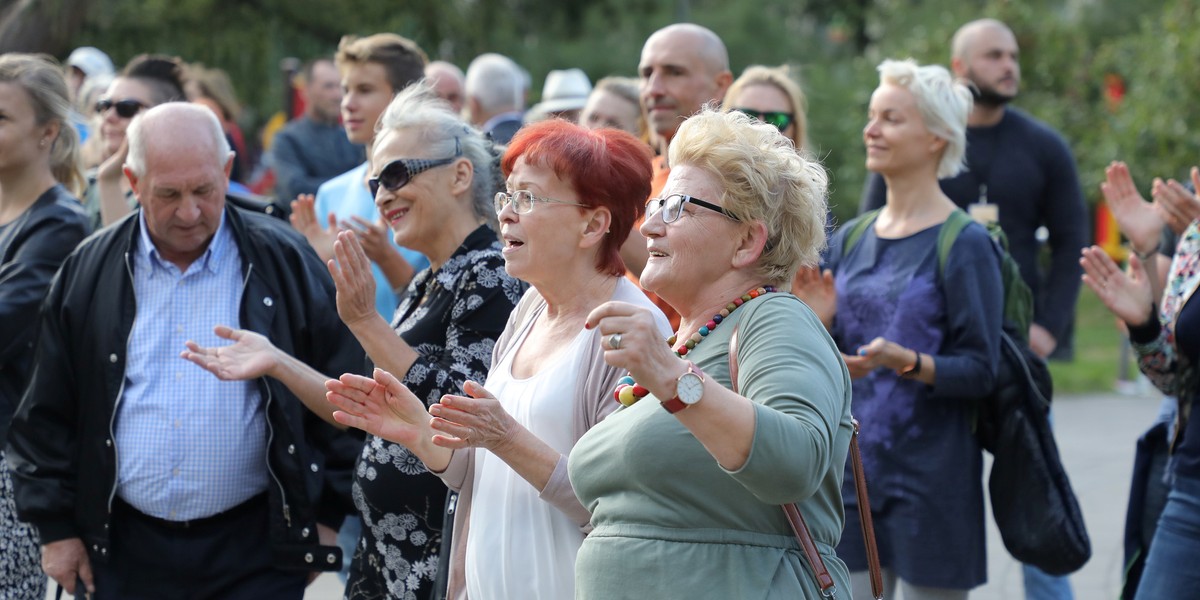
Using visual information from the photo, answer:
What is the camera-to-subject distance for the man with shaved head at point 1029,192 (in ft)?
19.9

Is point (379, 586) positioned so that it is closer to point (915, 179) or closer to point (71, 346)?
point (71, 346)

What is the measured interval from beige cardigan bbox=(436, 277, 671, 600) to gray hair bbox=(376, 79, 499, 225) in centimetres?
61

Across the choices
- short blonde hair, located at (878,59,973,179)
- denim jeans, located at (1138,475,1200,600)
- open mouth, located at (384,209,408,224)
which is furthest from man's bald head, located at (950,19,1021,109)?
open mouth, located at (384,209,408,224)

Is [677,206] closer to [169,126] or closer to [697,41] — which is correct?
[169,126]

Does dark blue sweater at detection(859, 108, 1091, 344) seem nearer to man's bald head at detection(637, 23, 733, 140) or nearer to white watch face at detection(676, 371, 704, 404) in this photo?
man's bald head at detection(637, 23, 733, 140)

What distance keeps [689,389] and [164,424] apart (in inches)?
90.1

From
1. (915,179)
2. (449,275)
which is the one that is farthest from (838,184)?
(449,275)

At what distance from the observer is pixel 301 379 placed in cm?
400

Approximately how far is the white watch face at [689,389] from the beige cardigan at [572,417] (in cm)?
64

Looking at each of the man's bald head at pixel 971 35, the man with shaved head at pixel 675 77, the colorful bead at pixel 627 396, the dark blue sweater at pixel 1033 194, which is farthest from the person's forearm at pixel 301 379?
the man's bald head at pixel 971 35

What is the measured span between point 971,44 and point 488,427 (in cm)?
429

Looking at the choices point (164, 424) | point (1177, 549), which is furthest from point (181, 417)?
point (1177, 549)

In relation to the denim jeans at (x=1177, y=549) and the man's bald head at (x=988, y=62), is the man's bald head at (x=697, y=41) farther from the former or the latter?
the denim jeans at (x=1177, y=549)

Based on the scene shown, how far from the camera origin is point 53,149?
16.7 ft
